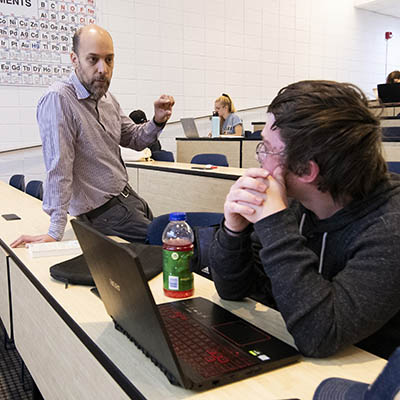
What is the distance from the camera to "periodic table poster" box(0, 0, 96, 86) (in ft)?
17.2

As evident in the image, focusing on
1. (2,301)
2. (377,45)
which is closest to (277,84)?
(377,45)

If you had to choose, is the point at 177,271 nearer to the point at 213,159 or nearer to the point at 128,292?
the point at 128,292

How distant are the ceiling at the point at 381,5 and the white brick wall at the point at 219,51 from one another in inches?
4.8

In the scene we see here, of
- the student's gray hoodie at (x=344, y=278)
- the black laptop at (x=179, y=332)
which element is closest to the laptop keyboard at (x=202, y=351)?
the black laptop at (x=179, y=332)

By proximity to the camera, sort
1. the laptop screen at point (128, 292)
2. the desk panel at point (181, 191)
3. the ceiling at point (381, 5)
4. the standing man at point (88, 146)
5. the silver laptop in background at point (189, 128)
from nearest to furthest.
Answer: the laptop screen at point (128, 292), the standing man at point (88, 146), the desk panel at point (181, 191), the silver laptop in background at point (189, 128), the ceiling at point (381, 5)

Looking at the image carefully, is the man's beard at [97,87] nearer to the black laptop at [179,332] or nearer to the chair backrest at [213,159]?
the black laptop at [179,332]

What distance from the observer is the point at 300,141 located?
852 mm

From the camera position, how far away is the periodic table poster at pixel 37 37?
5.23m

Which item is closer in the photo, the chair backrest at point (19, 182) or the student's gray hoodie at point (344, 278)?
the student's gray hoodie at point (344, 278)

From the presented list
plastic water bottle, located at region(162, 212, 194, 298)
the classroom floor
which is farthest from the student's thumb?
the classroom floor

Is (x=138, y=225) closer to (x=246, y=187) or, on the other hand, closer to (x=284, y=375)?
(x=246, y=187)

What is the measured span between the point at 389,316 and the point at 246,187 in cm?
35

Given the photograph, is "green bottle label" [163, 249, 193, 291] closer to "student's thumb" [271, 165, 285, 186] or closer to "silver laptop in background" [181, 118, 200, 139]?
"student's thumb" [271, 165, 285, 186]

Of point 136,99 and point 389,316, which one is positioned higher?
point 136,99
